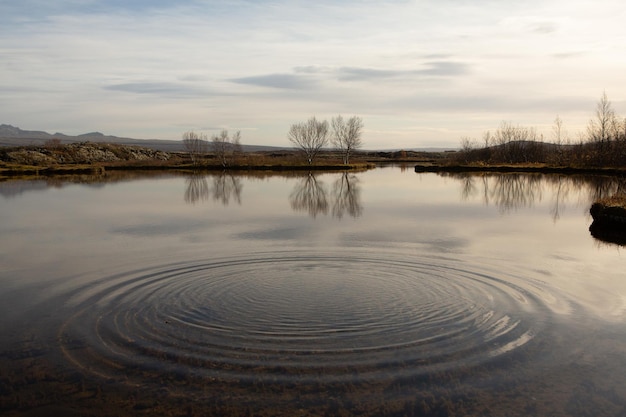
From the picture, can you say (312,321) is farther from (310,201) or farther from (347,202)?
(310,201)

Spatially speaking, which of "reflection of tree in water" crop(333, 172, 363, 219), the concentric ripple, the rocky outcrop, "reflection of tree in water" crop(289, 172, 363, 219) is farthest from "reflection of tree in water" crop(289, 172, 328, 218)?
the concentric ripple

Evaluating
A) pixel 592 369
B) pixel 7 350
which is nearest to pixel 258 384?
pixel 7 350

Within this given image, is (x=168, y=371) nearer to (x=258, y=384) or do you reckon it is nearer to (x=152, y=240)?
(x=258, y=384)

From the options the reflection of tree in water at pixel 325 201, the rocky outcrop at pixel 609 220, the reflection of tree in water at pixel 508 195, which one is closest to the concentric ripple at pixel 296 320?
the rocky outcrop at pixel 609 220

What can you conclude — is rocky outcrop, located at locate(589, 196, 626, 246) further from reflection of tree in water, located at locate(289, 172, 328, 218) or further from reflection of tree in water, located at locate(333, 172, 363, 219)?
reflection of tree in water, located at locate(289, 172, 328, 218)

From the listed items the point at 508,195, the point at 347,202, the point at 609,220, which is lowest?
the point at 609,220

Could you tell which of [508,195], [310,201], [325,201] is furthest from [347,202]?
[508,195]

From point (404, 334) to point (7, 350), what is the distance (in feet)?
17.5

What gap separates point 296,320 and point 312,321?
0.25 meters

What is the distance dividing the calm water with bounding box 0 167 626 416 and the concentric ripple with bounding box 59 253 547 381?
Result: 0.12ft

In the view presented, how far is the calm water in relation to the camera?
585 centimetres

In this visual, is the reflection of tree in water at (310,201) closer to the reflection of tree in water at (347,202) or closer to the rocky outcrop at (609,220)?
the reflection of tree in water at (347,202)

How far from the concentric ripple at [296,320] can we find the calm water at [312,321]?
0.04m

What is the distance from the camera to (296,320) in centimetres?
813
